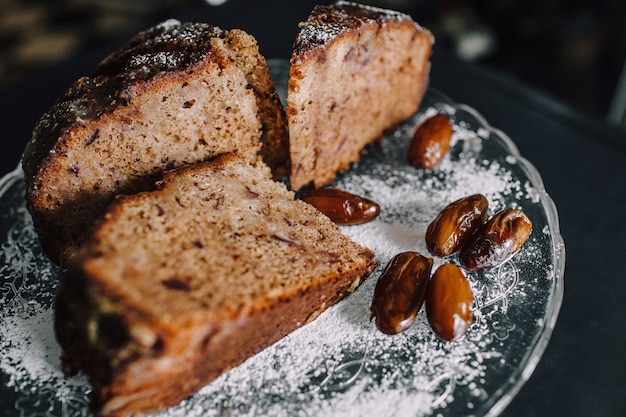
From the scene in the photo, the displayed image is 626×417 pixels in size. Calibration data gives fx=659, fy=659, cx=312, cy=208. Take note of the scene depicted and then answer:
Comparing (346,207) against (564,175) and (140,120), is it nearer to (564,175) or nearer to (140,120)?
(140,120)

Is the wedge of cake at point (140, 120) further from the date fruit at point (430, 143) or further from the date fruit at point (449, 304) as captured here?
the date fruit at point (449, 304)

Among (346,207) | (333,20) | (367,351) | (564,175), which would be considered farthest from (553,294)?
(333,20)

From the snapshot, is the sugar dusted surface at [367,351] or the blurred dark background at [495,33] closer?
the sugar dusted surface at [367,351]

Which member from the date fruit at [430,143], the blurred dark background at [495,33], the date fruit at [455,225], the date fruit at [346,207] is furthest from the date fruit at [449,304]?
the blurred dark background at [495,33]

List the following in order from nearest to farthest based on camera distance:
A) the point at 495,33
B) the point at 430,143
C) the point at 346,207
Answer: the point at 346,207
the point at 430,143
the point at 495,33

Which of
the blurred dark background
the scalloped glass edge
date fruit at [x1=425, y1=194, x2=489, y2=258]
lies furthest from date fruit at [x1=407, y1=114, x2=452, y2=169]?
the blurred dark background

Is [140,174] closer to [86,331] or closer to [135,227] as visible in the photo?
[135,227]
